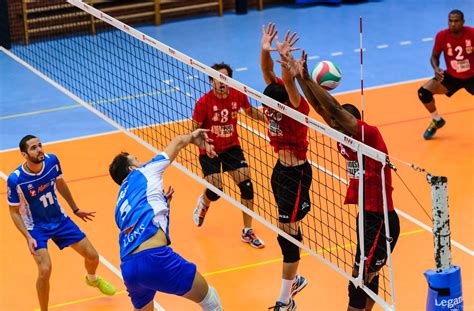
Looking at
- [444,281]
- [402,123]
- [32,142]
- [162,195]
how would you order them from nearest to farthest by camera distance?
[444,281] < [162,195] < [32,142] < [402,123]

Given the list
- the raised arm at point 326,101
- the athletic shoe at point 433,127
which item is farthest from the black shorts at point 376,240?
the athletic shoe at point 433,127

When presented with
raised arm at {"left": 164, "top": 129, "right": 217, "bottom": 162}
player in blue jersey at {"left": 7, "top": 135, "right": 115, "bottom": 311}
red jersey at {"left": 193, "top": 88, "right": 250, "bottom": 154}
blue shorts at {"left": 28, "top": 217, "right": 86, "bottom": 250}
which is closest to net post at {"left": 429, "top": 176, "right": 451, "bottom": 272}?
raised arm at {"left": 164, "top": 129, "right": 217, "bottom": 162}

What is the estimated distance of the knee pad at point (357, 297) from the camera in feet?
28.8

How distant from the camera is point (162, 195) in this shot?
8.27 m

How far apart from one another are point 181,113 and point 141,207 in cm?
698

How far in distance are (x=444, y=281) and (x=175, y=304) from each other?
4.05 m

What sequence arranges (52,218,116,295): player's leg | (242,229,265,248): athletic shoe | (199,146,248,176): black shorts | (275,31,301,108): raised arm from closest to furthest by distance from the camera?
(275,31,301,108): raised arm
(52,218,116,295): player's leg
(199,146,248,176): black shorts
(242,229,265,248): athletic shoe

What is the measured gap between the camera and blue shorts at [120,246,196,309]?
786cm

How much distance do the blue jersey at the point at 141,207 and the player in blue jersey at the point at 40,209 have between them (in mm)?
1837

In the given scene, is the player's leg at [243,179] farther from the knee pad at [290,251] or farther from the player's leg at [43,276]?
the player's leg at [43,276]

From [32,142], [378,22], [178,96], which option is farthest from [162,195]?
[378,22]

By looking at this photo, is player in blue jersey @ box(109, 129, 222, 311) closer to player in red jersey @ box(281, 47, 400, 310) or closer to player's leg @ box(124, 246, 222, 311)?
player's leg @ box(124, 246, 222, 311)

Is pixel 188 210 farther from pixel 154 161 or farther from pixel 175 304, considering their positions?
pixel 154 161

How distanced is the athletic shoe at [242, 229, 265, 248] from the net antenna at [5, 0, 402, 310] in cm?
34
